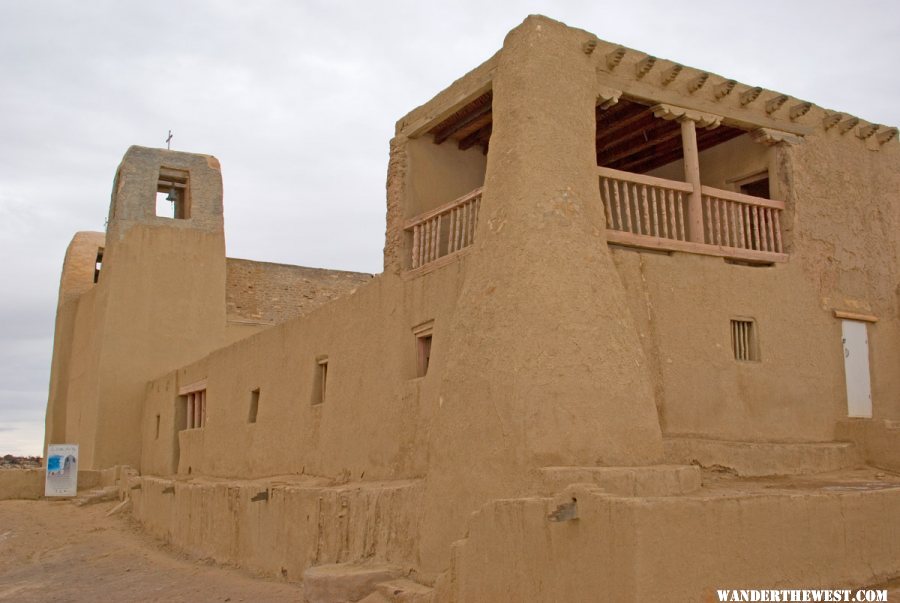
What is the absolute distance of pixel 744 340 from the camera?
10.0 m

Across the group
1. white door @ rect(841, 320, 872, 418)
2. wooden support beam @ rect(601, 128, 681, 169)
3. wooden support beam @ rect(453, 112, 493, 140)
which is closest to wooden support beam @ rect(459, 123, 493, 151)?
wooden support beam @ rect(453, 112, 493, 140)

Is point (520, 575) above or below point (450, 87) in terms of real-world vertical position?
below

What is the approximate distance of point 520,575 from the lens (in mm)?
6645

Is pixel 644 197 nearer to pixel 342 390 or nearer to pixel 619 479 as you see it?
pixel 619 479

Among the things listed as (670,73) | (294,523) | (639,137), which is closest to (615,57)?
(670,73)

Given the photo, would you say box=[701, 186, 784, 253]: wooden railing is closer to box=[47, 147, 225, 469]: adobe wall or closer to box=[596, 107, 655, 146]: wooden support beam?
box=[596, 107, 655, 146]: wooden support beam

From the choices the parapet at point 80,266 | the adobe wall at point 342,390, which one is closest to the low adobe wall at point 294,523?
the adobe wall at point 342,390

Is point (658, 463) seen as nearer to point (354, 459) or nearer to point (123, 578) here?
point (354, 459)

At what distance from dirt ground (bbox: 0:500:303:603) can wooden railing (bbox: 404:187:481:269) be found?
3983 millimetres

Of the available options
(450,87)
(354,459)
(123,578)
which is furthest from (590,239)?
(123,578)

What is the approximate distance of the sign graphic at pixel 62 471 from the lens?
19109 mm

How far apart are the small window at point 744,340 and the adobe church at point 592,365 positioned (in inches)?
1.1

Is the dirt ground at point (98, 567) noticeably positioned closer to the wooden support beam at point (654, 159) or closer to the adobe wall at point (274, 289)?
the adobe wall at point (274, 289)

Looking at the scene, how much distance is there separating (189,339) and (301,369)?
9.50 metres
